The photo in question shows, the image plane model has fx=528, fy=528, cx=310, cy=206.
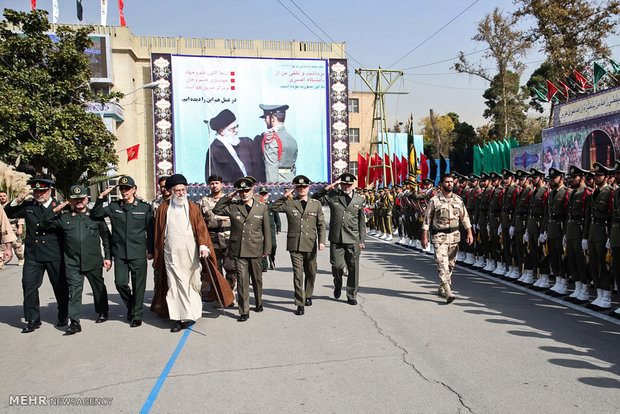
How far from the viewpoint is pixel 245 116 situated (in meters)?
42.9

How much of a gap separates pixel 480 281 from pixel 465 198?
10.1 ft

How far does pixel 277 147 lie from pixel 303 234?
3598 cm

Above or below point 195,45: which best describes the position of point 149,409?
below

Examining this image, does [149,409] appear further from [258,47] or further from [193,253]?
[258,47]

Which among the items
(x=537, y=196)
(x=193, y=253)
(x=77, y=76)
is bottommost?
(x=193, y=253)

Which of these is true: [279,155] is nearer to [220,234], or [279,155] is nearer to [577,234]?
[220,234]

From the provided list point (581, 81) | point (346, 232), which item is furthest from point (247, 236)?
point (581, 81)

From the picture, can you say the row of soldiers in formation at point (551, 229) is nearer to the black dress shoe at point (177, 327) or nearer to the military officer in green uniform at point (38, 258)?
the black dress shoe at point (177, 327)

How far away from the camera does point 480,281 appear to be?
9.68 meters

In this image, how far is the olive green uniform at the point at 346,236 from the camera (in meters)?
7.95

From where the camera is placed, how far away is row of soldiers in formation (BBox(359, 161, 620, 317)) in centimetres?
720

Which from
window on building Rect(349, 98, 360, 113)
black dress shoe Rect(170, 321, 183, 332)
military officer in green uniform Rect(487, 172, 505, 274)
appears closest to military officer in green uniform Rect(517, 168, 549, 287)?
military officer in green uniform Rect(487, 172, 505, 274)

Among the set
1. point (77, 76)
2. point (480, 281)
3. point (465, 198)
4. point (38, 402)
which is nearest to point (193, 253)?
point (38, 402)

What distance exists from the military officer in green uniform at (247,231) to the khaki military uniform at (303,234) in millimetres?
367
